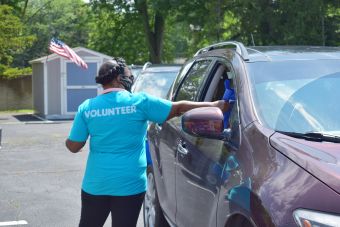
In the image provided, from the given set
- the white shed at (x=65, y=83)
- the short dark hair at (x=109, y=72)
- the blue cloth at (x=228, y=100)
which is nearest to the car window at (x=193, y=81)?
the blue cloth at (x=228, y=100)

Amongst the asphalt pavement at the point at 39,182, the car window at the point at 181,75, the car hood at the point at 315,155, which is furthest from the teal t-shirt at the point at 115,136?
the asphalt pavement at the point at 39,182

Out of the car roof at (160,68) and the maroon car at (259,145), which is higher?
the maroon car at (259,145)

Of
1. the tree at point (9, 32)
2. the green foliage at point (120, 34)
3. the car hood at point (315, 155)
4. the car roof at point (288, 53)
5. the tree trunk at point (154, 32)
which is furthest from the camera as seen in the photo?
the green foliage at point (120, 34)

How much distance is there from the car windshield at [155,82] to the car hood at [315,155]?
6625 mm

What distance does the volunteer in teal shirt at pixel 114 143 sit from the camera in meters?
3.84

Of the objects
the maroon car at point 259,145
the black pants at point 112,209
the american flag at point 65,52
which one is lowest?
the american flag at point 65,52

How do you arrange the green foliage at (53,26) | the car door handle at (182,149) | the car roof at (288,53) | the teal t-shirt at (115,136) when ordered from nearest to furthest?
the teal t-shirt at (115,136)
the car roof at (288,53)
the car door handle at (182,149)
the green foliage at (53,26)

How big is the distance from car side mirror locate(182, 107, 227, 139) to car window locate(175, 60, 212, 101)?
3.80 feet

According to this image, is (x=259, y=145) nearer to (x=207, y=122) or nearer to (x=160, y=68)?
(x=207, y=122)

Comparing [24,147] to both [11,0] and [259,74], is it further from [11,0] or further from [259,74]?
[11,0]

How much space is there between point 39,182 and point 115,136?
17.4 ft

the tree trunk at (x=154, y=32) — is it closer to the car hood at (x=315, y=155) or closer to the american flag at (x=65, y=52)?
the american flag at (x=65, y=52)

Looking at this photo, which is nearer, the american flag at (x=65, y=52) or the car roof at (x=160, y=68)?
the car roof at (x=160, y=68)

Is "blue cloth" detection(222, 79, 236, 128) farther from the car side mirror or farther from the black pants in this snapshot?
the black pants
